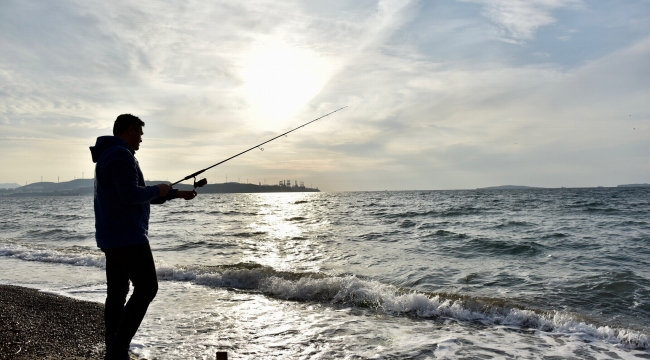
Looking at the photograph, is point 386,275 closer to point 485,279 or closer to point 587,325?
point 485,279

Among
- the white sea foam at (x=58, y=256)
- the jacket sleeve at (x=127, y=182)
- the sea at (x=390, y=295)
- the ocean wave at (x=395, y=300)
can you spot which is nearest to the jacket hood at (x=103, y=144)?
the jacket sleeve at (x=127, y=182)

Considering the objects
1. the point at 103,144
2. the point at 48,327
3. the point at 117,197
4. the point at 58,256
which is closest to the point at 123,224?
the point at 117,197

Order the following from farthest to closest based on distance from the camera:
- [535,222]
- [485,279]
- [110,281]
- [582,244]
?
[535,222], [582,244], [485,279], [110,281]

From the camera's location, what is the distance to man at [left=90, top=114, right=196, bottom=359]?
304 cm

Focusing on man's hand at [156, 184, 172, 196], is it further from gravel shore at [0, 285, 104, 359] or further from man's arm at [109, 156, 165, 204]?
gravel shore at [0, 285, 104, 359]

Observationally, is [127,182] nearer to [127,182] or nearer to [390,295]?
[127,182]

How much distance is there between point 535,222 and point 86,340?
67.6ft

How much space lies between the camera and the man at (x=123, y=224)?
304 cm

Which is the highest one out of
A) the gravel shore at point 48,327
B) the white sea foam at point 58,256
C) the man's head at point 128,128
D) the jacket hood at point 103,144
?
the man's head at point 128,128

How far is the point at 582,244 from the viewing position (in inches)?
512

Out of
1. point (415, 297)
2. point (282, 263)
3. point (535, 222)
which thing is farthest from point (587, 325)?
point (535, 222)

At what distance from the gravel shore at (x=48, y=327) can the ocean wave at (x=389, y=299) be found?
2997mm

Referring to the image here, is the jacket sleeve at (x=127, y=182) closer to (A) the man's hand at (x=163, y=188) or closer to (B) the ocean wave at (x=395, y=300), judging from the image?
(A) the man's hand at (x=163, y=188)

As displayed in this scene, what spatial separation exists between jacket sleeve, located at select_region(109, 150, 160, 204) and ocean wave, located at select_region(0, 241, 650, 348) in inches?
184
